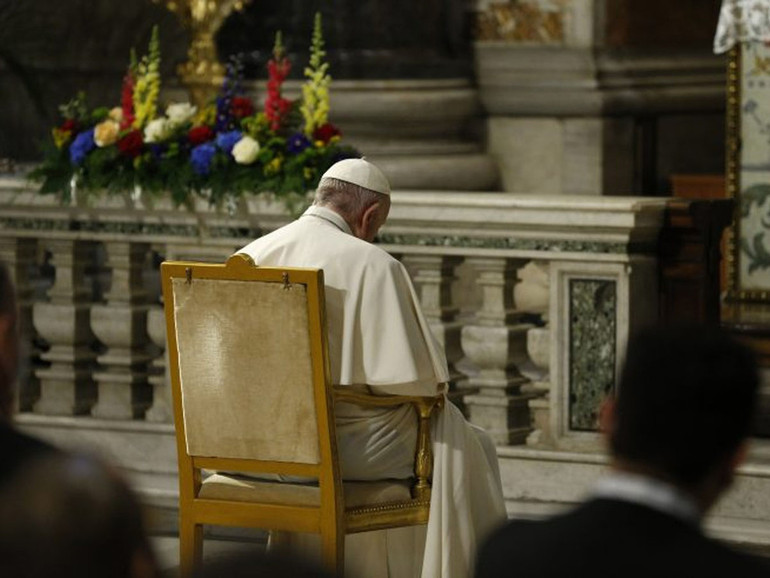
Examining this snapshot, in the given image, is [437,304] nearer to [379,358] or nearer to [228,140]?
[228,140]

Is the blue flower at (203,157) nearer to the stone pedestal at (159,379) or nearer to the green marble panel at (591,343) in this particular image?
the stone pedestal at (159,379)

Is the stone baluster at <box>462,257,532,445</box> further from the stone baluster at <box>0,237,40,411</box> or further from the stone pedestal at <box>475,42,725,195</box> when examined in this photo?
the stone pedestal at <box>475,42,725,195</box>

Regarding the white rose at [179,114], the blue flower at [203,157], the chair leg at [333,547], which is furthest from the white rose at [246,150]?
the chair leg at [333,547]

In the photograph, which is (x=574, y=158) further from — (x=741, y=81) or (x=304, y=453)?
(x=304, y=453)

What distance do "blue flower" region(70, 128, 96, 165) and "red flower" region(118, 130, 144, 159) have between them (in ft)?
0.46

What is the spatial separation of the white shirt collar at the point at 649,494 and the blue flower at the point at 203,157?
18.1 ft

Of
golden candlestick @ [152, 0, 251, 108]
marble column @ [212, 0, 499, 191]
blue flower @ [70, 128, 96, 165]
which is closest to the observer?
blue flower @ [70, 128, 96, 165]

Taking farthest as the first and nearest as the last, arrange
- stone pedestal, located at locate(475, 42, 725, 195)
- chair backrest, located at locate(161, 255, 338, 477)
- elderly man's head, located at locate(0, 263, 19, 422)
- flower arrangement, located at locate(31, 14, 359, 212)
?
1. stone pedestal, located at locate(475, 42, 725, 195)
2. flower arrangement, located at locate(31, 14, 359, 212)
3. chair backrest, located at locate(161, 255, 338, 477)
4. elderly man's head, located at locate(0, 263, 19, 422)

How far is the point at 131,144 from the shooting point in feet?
27.5

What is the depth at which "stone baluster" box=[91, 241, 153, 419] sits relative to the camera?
8.71m

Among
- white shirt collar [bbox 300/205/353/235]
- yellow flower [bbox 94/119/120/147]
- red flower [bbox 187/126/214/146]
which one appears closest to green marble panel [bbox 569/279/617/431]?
red flower [bbox 187/126/214/146]

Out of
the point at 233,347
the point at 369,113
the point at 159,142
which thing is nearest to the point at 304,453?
the point at 233,347

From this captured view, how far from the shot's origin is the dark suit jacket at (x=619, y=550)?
9.04 ft

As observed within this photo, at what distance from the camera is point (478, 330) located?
8062 millimetres
